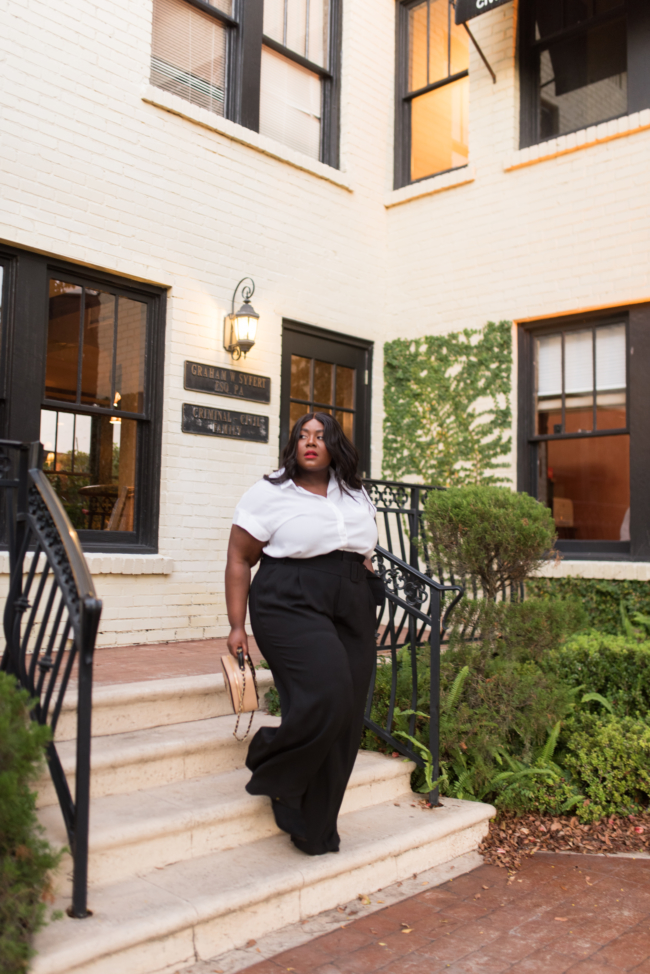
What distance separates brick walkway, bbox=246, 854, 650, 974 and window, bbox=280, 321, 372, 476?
4070 millimetres

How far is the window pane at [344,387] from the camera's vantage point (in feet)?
23.7

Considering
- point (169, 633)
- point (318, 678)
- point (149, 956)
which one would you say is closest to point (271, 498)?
point (318, 678)

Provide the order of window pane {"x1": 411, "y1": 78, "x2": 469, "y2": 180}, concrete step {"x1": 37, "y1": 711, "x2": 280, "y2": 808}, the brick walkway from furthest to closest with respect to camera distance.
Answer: window pane {"x1": 411, "y1": 78, "x2": 469, "y2": 180} → concrete step {"x1": 37, "y1": 711, "x2": 280, "y2": 808} → the brick walkway

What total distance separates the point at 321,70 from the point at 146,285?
3.02m

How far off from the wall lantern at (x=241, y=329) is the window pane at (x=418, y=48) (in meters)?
3.18

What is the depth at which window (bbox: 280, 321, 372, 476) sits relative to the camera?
6.73 m

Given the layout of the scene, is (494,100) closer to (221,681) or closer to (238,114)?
(238,114)

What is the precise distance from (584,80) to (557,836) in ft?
19.5

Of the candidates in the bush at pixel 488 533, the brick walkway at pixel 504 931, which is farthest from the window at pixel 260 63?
the brick walkway at pixel 504 931

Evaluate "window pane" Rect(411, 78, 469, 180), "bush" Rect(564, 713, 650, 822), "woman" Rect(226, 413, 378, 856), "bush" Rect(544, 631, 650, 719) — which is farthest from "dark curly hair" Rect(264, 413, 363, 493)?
"window pane" Rect(411, 78, 469, 180)

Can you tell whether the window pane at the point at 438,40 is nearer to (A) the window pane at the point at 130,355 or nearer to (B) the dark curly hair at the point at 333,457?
(A) the window pane at the point at 130,355

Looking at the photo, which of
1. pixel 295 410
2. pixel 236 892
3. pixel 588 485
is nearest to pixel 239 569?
pixel 236 892

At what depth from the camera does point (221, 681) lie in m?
4.02

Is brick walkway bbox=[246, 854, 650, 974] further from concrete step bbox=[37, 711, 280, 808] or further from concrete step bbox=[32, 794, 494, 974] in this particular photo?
concrete step bbox=[37, 711, 280, 808]
